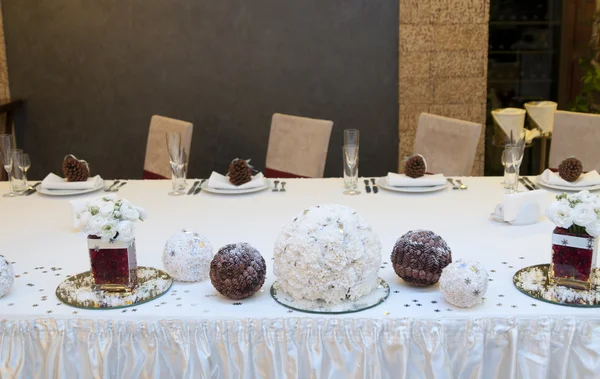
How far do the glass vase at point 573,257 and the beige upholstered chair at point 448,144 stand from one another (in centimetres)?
149

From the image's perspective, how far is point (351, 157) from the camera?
2.55 meters

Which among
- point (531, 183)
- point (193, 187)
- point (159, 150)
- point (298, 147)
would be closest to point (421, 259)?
point (531, 183)

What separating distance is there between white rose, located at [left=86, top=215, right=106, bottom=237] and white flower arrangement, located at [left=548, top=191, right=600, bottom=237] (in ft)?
3.18

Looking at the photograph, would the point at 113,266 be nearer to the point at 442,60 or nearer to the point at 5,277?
the point at 5,277

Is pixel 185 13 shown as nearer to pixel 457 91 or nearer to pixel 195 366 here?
pixel 457 91

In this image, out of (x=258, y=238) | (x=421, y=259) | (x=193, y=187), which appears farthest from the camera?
(x=193, y=187)

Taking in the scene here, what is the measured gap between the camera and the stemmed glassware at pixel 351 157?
2521 mm

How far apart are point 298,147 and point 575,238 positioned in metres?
1.94

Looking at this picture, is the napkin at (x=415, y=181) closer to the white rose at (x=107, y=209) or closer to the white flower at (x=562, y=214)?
the white flower at (x=562, y=214)

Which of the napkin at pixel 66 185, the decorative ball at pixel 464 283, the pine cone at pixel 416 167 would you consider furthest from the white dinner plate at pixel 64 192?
the decorative ball at pixel 464 283


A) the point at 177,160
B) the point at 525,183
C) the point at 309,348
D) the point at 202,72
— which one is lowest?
the point at 309,348

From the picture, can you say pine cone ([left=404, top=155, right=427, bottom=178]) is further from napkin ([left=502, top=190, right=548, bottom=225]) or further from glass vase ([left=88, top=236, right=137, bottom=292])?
glass vase ([left=88, top=236, right=137, bottom=292])

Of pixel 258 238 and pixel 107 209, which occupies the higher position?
pixel 107 209

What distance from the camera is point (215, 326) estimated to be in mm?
1532
